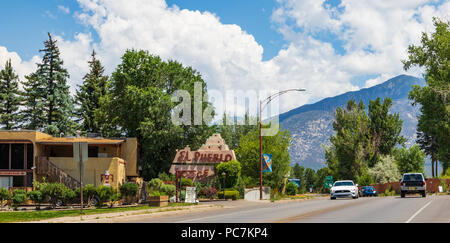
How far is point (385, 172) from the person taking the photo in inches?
3275

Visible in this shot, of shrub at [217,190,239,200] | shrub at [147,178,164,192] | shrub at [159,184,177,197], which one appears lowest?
shrub at [217,190,239,200]

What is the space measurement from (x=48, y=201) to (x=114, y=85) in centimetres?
2488

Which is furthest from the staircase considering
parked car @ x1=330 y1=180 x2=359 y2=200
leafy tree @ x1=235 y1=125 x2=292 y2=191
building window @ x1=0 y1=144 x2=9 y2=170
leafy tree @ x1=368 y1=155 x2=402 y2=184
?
leafy tree @ x1=368 y1=155 x2=402 y2=184

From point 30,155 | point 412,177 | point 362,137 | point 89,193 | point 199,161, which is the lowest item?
point 89,193

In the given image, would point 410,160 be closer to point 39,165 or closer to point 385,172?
point 385,172

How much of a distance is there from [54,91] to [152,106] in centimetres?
1698

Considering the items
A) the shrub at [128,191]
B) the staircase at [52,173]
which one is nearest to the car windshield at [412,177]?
the shrub at [128,191]

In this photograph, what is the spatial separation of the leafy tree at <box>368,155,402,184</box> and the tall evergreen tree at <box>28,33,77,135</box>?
1854 inches

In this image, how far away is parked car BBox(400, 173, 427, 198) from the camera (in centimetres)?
4256

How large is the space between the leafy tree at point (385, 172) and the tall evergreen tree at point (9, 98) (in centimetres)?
5414

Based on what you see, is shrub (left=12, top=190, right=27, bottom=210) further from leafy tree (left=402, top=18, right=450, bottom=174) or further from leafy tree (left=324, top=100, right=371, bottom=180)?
leafy tree (left=324, top=100, right=371, bottom=180)

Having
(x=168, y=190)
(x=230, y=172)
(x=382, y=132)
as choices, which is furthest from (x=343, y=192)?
(x=382, y=132)
